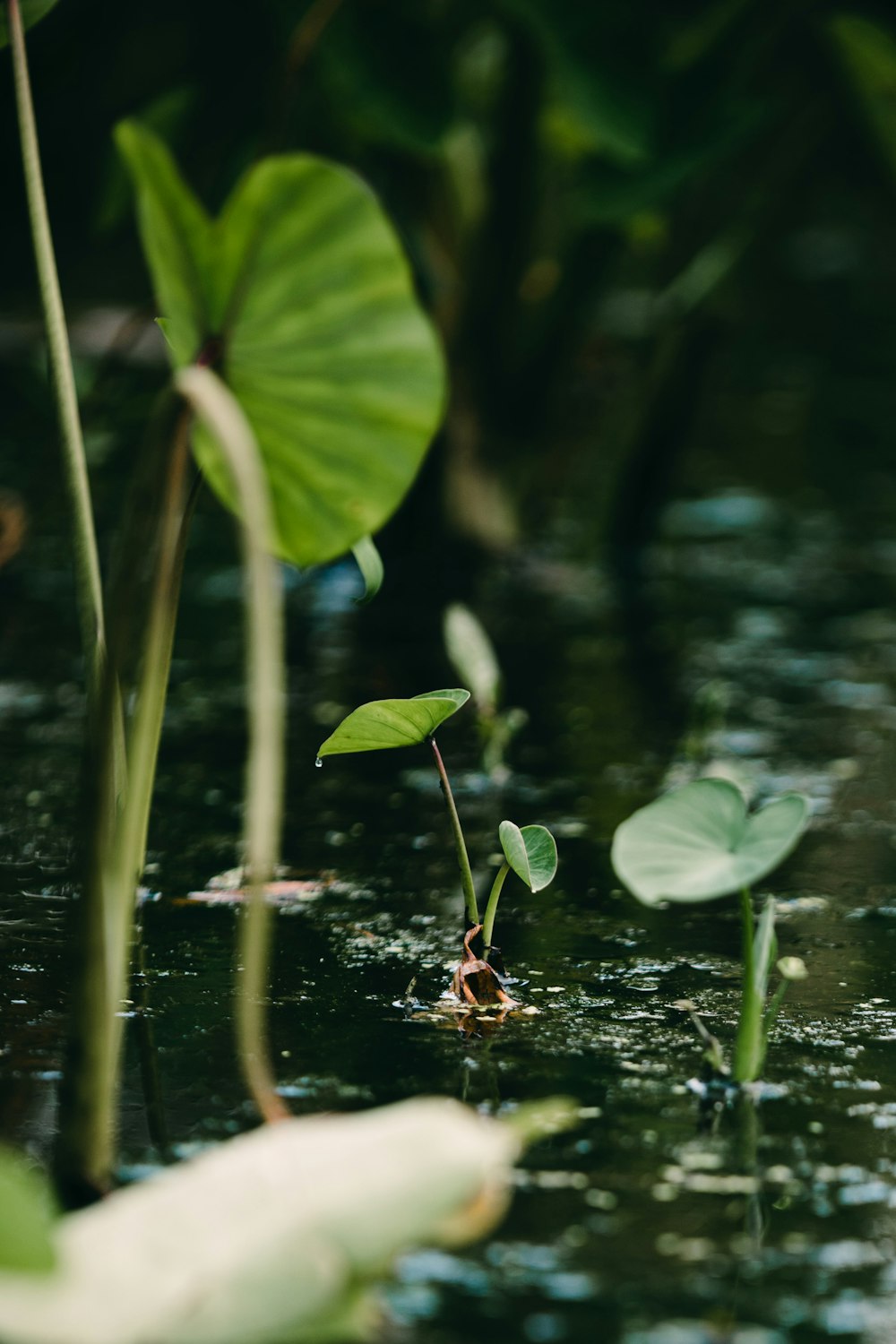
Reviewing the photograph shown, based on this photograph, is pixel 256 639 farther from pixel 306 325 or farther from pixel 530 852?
pixel 530 852

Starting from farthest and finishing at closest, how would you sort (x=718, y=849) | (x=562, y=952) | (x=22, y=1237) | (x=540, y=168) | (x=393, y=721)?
1. (x=540, y=168)
2. (x=562, y=952)
3. (x=393, y=721)
4. (x=718, y=849)
5. (x=22, y=1237)

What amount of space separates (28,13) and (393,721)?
1.53 ft

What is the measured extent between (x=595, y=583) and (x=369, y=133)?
720 mm

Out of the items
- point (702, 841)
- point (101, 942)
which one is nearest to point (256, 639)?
point (101, 942)

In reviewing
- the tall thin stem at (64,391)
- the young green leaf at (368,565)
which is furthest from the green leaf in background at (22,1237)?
the young green leaf at (368,565)

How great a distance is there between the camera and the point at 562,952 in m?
1.06

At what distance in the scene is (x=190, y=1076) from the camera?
33.4 inches

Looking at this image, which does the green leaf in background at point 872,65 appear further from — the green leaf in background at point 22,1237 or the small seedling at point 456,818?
the green leaf in background at point 22,1237

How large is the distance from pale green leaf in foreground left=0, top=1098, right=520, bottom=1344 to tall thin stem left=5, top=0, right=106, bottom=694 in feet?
0.96

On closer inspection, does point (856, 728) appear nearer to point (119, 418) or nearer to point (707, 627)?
point (707, 627)

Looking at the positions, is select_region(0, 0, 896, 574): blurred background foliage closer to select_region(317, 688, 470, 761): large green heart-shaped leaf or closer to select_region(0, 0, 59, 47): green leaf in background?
select_region(0, 0, 59, 47): green leaf in background

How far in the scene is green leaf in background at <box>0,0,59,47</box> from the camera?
90 cm

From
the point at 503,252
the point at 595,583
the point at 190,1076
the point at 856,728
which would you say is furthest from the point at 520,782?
the point at 503,252

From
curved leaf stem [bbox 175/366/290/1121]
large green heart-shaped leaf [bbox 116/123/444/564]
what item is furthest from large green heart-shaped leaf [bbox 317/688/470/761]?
curved leaf stem [bbox 175/366/290/1121]
